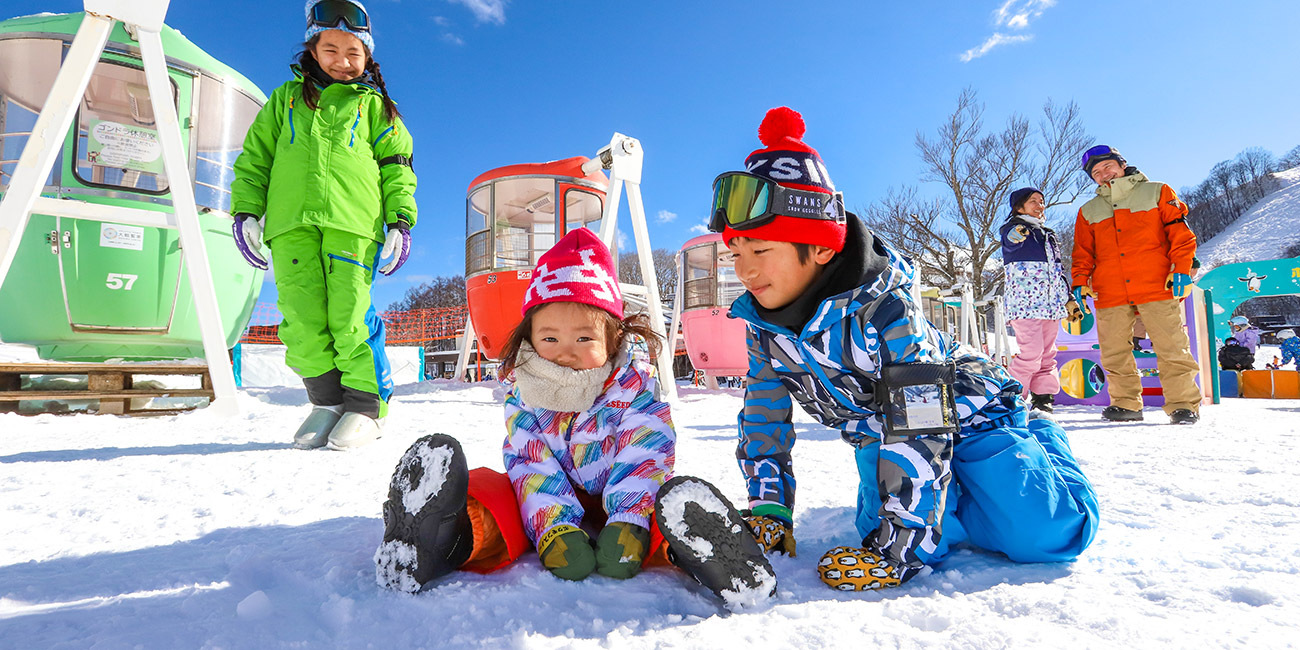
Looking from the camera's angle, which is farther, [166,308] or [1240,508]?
[166,308]

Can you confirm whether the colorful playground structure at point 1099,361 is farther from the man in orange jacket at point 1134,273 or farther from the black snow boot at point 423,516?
the black snow boot at point 423,516

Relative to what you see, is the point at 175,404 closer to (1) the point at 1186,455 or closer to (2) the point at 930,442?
(2) the point at 930,442

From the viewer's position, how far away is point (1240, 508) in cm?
152

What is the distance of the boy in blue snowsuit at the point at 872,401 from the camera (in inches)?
42.2

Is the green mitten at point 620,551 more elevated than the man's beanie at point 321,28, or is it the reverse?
the man's beanie at point 321,28

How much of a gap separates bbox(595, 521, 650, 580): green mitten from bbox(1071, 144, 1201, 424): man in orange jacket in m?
4.13

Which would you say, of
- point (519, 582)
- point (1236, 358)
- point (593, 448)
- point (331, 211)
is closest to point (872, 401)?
point (593, 448)

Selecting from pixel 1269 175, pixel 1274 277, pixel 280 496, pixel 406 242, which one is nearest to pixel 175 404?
pixel 406 242

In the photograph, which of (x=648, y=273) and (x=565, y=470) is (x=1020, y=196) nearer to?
(x=648, y=273)

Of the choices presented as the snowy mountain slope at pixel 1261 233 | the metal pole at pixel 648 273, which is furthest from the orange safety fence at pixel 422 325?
the snowy mountain slope at pixel 1261 233

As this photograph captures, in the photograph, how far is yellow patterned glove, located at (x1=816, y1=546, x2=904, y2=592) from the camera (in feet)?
3.29

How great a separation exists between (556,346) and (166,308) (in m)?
3.73

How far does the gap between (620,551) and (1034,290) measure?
448cm

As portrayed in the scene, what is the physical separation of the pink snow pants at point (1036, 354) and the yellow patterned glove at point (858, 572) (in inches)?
159
